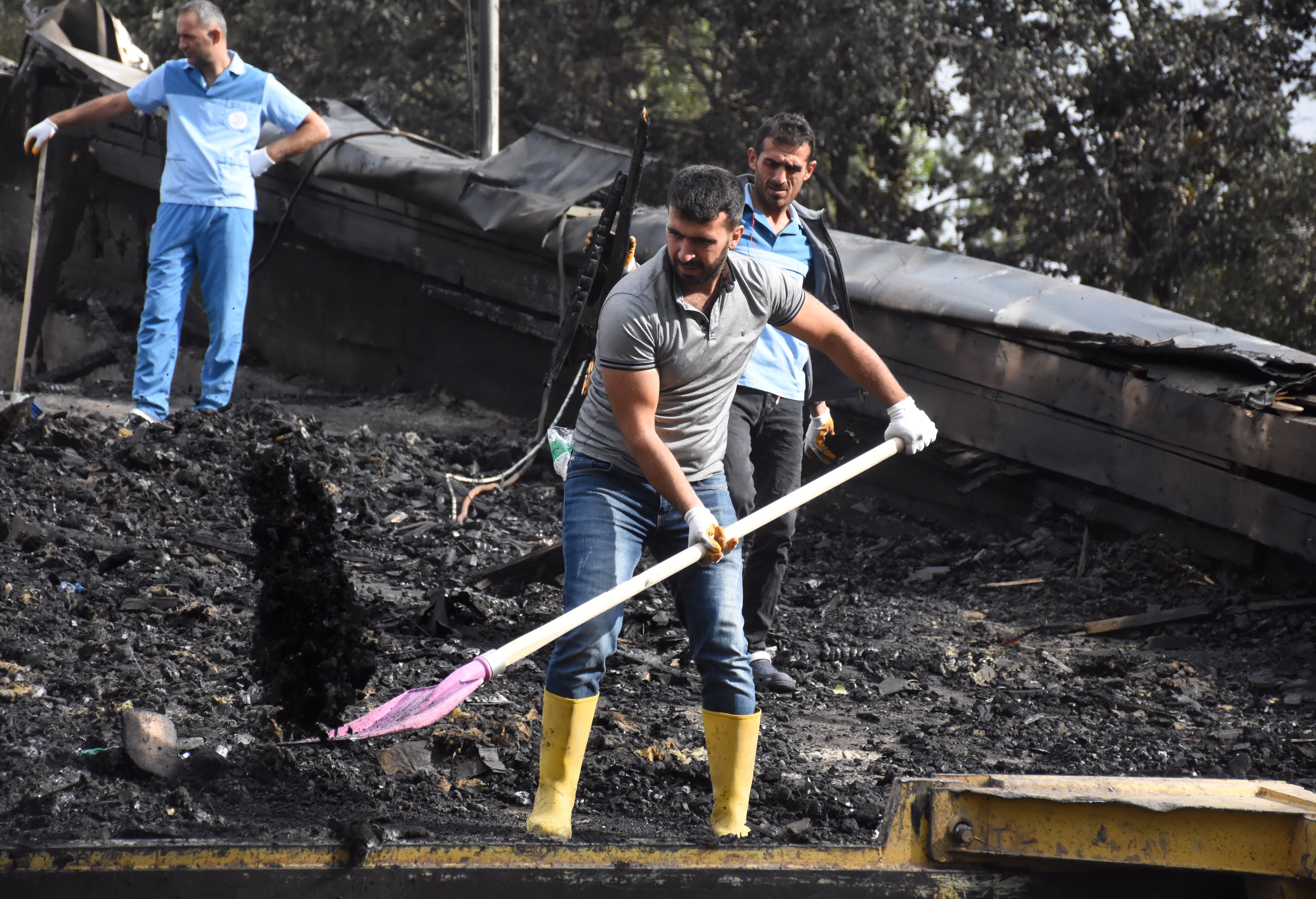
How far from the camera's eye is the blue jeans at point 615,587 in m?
2.96

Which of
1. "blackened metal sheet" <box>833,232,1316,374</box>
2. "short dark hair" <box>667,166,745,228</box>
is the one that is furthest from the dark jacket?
"blackened metal sheet" <box>833,232,1316,374</box>

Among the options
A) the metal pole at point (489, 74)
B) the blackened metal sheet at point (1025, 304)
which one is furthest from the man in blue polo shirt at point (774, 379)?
the metal pole at point (489, 74)

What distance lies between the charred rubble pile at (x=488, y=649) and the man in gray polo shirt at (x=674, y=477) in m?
0.30

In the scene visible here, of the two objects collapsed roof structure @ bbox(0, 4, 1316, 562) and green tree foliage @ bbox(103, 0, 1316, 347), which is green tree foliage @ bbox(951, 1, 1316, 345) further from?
collapsed roof structure @ bbox(0, 4, 1316, 562)

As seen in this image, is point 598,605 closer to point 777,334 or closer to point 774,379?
point 774,379

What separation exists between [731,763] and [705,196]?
1.44 meters

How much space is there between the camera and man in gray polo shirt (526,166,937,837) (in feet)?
9.50

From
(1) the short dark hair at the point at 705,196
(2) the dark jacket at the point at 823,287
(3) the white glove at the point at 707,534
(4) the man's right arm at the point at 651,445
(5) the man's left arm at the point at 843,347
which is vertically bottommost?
(3) the white glove at the point at 707,534

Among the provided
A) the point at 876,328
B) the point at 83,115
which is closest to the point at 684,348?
the point at 876,328

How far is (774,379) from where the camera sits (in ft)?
13.5

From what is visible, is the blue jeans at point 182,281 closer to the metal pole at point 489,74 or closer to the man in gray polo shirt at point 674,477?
the metal pole at point 489,74

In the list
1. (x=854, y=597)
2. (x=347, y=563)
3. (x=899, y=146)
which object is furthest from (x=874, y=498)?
(x=899, y=146)

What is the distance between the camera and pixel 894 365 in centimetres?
659

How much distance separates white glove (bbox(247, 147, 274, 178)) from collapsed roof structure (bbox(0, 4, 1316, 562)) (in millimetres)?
1441
